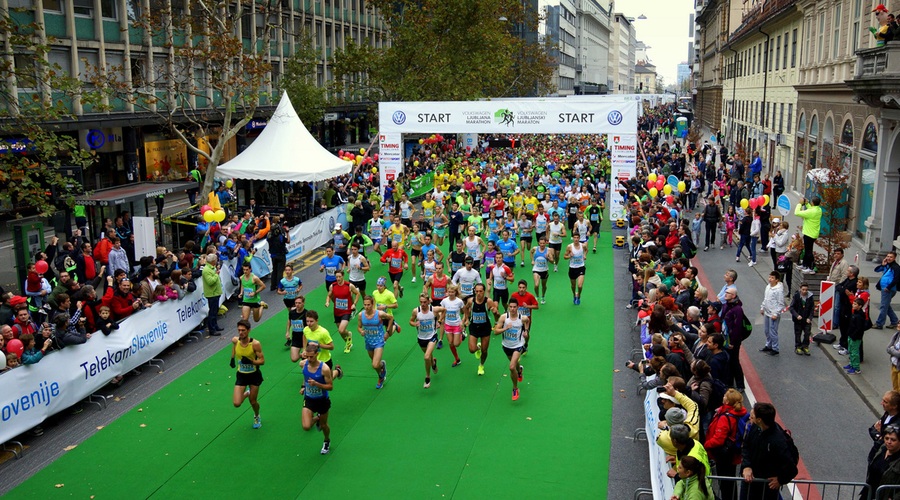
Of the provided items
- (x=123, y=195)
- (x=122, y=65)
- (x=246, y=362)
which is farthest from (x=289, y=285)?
(x=122, y=65)

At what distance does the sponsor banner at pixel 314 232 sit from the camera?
71.9 feet

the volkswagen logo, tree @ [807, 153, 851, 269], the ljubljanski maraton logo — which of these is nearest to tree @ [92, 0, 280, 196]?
the ljubljanski maraton logo

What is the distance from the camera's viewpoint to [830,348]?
13.9 meters

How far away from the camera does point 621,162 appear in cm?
2609

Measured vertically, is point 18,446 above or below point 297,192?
below

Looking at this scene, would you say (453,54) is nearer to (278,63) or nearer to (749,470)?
(278,63)

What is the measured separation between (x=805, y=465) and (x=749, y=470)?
279cm

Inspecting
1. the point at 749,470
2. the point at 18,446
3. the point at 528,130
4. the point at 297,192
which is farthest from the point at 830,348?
the point at 297,192

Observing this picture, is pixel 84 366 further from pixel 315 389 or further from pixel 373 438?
pixel 373 438

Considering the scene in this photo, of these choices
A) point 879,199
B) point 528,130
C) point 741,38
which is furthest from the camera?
point 741,38

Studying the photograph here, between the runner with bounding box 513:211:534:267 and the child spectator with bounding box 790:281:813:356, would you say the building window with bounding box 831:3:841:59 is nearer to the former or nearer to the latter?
the runner with bounding box 513:211:534:267

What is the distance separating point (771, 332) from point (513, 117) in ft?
49.6

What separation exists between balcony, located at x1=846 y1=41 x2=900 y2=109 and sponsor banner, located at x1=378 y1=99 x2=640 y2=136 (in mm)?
7165

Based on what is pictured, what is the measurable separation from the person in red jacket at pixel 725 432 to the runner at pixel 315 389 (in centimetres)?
449
